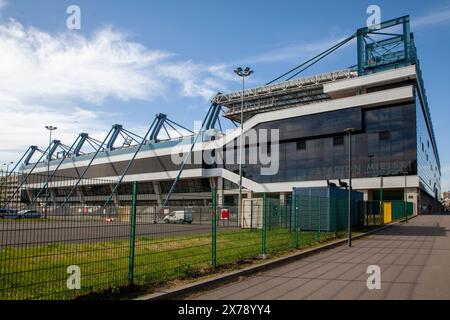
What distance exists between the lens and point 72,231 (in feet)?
21.7

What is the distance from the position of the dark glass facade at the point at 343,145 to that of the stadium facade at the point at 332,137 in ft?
0.42

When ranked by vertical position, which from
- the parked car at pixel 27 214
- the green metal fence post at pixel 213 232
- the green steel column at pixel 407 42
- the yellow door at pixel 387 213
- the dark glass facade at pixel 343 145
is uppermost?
the green steel column at pixel 407 42

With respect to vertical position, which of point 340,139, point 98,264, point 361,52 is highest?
point 361,52

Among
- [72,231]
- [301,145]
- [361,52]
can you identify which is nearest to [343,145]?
[301,145]

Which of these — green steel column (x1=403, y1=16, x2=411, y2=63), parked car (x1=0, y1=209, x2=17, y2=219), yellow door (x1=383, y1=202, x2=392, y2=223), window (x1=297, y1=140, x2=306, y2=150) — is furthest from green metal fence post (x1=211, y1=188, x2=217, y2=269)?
green steel column (x1=403, y1=16, x2=411, y2=63)

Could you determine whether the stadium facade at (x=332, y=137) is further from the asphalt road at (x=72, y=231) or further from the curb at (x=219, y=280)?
the asphalt road at (x=72, y=231)

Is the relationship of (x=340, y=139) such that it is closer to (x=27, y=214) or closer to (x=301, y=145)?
(x=301, y=145)

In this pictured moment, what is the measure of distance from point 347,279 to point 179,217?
4020mm

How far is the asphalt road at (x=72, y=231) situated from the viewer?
5805mm

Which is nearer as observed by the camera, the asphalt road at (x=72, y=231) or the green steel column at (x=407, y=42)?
the asphalt road at (x=72, y=231)

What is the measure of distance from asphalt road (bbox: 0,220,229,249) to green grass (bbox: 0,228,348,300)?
0.24 metres

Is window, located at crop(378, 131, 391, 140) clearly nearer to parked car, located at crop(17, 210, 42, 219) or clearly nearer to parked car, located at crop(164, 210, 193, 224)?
parked car, located at crop(164, 210, 193, 224)

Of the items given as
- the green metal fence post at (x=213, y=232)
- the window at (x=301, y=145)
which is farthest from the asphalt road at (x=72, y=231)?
the window at (x=301, y=145)

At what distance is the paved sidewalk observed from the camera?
24.6ft
